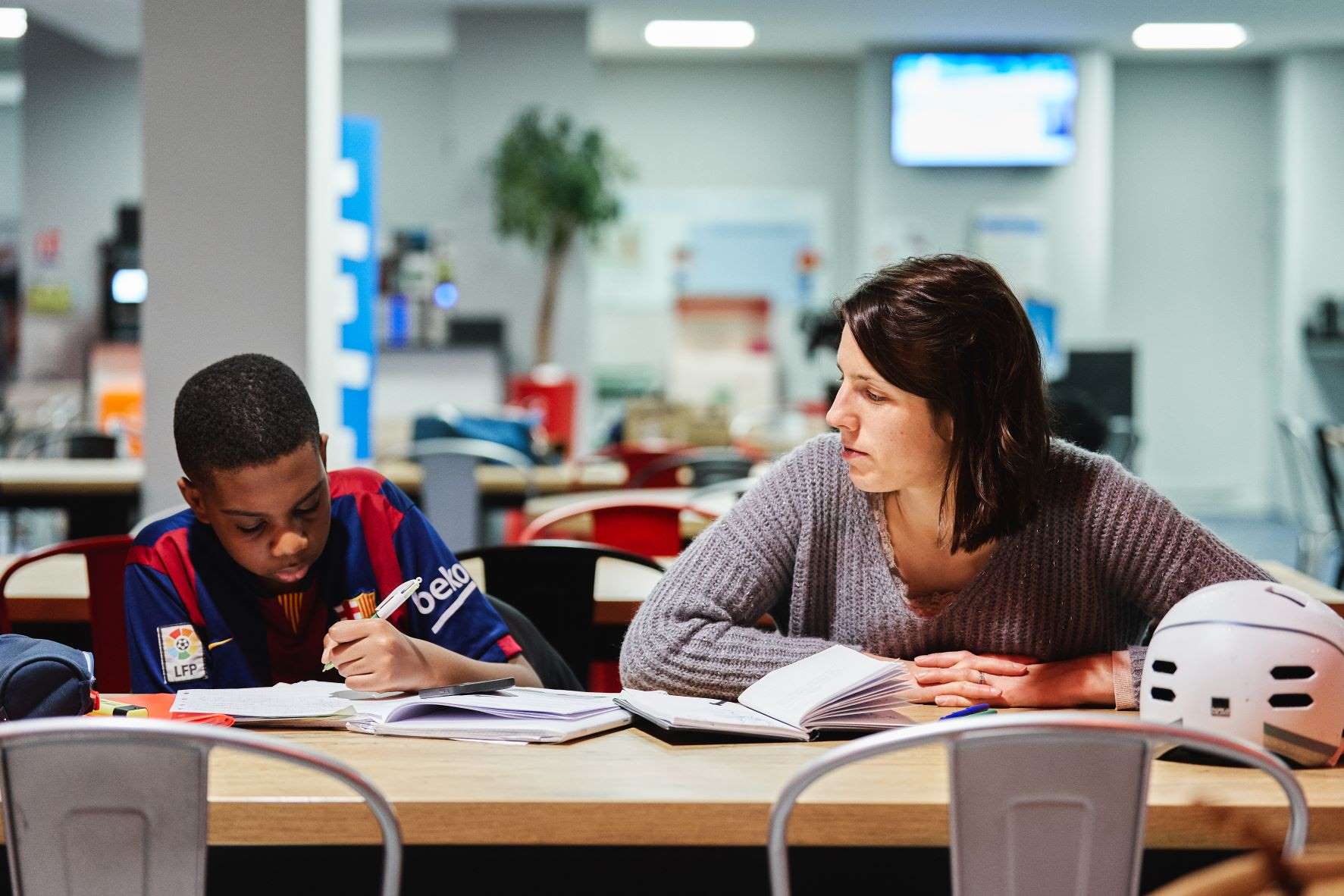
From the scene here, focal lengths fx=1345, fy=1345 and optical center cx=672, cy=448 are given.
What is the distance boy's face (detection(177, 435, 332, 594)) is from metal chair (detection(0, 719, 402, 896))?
22.4 inches

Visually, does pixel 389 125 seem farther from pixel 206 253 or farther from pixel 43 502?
pixel 206 253

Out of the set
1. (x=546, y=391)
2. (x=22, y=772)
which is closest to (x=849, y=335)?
(x=22, y=772)

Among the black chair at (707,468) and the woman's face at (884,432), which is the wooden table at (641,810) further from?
the black chair at (707,468)

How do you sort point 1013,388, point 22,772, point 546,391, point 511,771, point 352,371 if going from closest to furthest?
point 22,772 < point 511,771 < point 1013,388 < point 352,371 < point 546,391

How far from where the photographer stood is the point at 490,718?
1.45 meters

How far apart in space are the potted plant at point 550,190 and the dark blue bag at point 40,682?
6.62 metres

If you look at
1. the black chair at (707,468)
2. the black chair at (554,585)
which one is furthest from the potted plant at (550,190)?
the black chair at (554,585)

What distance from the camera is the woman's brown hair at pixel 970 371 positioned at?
1683 millimetres

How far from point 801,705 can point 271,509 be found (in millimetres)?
669

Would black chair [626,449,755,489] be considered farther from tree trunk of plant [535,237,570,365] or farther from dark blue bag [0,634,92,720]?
tree trunk of plant [535,237,570,365]

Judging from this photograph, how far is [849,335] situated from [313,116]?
190cm

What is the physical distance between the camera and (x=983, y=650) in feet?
5.68

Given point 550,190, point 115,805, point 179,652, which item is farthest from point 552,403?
A: point 115,805

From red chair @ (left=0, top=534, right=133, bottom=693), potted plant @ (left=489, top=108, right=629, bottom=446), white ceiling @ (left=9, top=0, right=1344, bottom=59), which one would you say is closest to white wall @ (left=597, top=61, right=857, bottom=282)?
white ceiling @ (left=9, top=0, right=1344, bottom=59)
